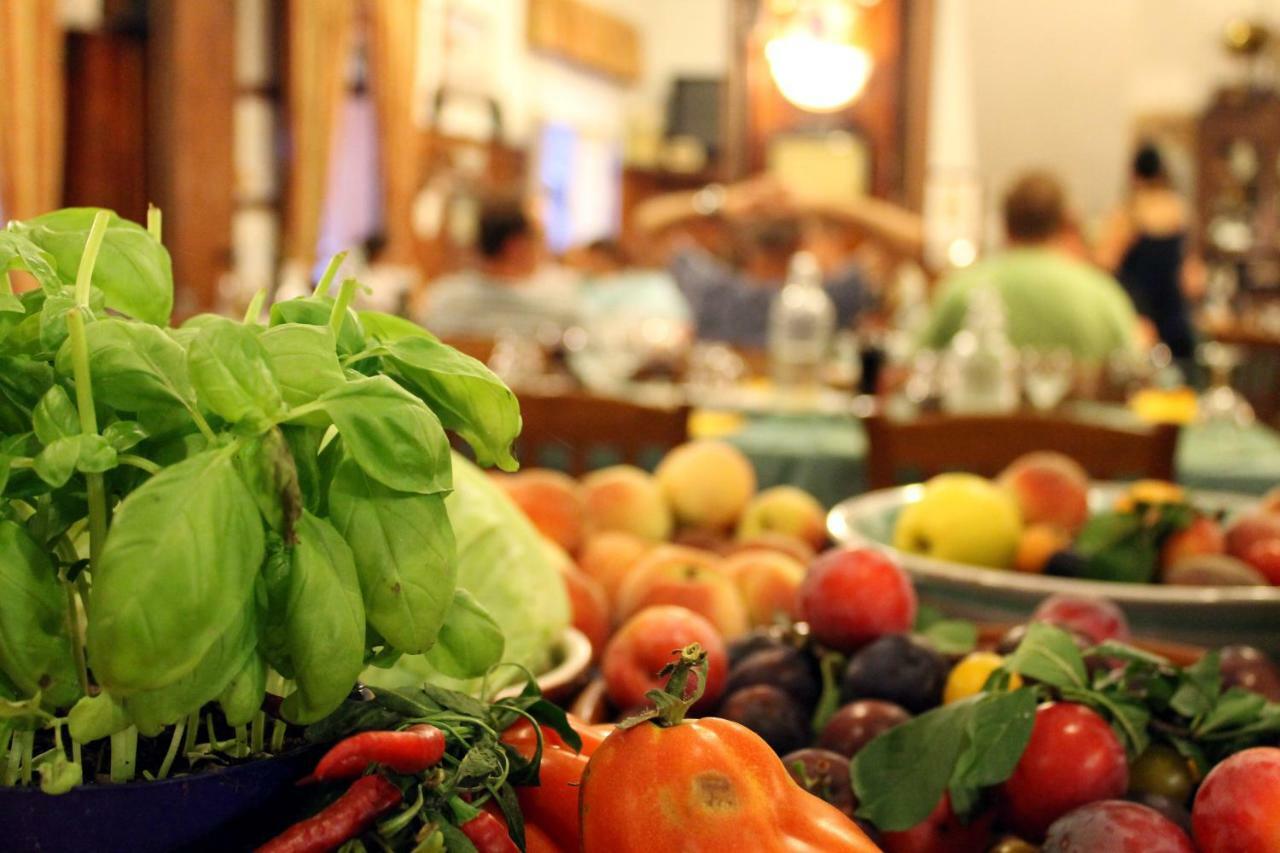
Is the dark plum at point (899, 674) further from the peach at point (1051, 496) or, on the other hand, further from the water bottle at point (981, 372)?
the water bottle at point (981, 372)

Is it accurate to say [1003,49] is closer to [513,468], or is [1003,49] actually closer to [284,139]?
[284,139]

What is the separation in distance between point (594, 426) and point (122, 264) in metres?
1.79

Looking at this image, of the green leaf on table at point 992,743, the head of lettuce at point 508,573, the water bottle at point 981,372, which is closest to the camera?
the green leaf on table at point 992,743

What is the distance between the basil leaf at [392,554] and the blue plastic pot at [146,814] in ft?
0.22

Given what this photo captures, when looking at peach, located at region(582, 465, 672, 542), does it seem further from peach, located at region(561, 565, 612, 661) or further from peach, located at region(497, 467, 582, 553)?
peach, located at region(561, 565, 612, 661)

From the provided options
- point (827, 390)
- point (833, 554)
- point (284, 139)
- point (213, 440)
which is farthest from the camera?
point (284, 139)

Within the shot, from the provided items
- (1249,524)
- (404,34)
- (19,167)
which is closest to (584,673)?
(1249,524)

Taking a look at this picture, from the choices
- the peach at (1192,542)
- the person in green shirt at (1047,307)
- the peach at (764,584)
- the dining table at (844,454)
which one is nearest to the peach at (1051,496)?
the peach at (1192,542)

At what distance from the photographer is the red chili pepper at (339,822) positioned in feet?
1.40

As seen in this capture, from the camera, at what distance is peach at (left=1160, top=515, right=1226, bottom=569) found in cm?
108

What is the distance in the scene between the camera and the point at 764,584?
1.09m

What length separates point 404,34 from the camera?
7152 mm

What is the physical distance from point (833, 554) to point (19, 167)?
4.36m

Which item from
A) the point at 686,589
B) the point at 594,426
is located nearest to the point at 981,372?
the point at 594,426
